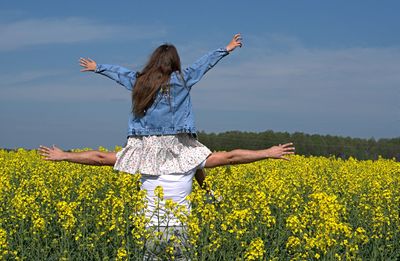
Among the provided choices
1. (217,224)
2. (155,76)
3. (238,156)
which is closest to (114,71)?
(155,76)

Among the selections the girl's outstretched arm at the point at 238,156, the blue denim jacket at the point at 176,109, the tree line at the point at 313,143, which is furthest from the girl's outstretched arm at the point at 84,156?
the tree line at the point at 313,143

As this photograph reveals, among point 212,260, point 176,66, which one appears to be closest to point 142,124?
point 176,66

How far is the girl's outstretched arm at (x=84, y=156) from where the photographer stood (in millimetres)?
5531

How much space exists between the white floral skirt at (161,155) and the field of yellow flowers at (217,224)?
0.18m

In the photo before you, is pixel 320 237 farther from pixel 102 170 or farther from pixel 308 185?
pixel 102 170

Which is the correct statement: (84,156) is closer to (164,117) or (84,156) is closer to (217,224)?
(164,117)

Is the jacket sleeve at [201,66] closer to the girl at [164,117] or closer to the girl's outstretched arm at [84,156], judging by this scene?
the girl at [164,117]

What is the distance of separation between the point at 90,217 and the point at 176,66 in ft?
7.04

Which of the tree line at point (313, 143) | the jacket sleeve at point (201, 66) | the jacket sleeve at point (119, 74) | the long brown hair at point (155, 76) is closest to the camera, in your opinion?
the long brown hair at point (155, 76)

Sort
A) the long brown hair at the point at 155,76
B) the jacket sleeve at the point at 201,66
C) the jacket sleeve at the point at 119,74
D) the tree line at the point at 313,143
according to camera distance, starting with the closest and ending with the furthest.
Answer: the long brown hair at the point at 155,76 < the jacket sleeve at the point at 201,66 < the jacket sleeve at the point at 119,74 < the tree line at the point at 313,143

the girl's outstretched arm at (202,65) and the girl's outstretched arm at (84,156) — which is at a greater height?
the girl's outstretched arm at (202,65)

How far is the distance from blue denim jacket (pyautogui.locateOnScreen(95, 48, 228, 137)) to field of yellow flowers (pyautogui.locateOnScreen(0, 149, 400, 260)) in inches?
17.6

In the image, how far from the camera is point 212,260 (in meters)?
5.16

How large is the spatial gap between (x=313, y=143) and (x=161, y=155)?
16.1 metres
